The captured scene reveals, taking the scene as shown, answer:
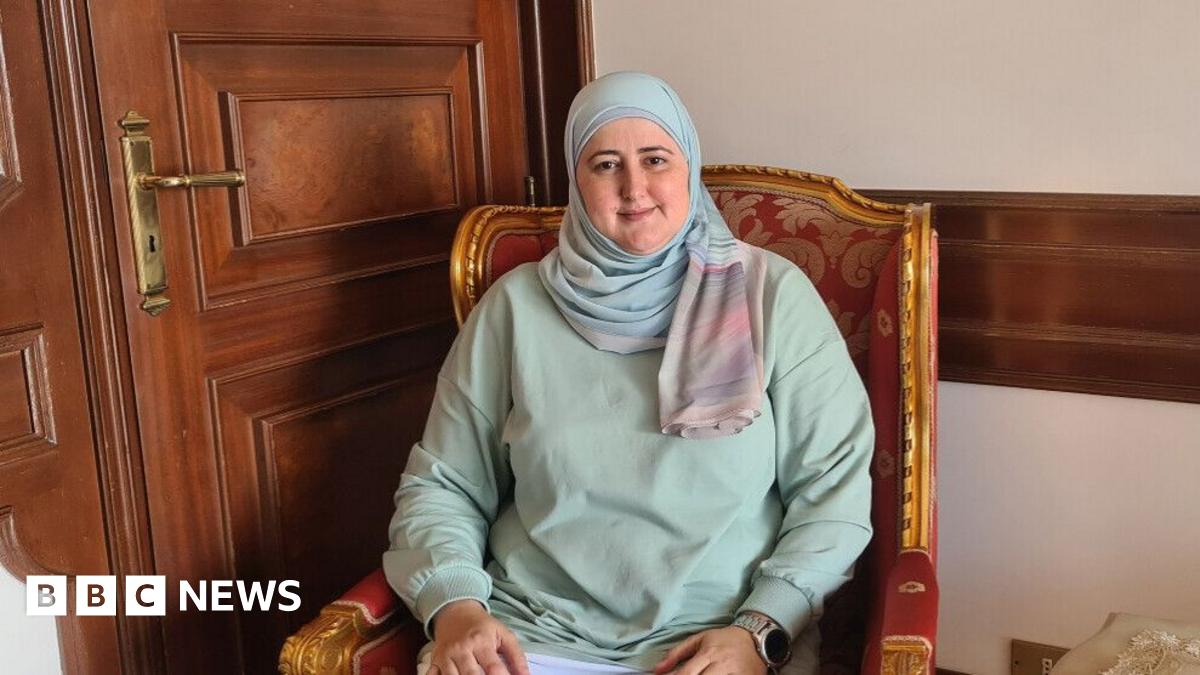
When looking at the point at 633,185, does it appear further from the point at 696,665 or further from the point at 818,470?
the point at 696,665

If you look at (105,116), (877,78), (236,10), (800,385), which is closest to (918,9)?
(877,78)

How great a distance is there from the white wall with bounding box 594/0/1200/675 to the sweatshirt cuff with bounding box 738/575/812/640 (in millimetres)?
662

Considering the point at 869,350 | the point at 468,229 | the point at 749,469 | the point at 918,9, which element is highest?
the point at 918,9

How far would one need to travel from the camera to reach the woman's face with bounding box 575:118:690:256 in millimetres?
1599

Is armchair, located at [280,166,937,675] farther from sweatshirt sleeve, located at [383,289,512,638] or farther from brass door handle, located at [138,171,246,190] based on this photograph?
brass door handle, located at [138,171,246,190]

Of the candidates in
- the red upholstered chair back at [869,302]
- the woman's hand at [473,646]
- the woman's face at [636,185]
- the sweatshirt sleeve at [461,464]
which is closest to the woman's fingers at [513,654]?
the woman's hand at [473,646]

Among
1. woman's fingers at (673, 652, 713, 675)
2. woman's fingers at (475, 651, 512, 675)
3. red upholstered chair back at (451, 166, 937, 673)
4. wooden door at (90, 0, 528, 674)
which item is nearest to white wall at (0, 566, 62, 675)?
wooden door at (90, 0, 528, 674)

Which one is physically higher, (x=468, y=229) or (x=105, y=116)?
(x=105, y=116)

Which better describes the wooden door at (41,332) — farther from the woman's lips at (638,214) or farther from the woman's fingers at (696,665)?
the woman's fingers at (696,665)

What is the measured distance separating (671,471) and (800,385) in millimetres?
201

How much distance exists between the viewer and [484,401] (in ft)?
5.49

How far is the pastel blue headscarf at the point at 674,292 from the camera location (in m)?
1.52

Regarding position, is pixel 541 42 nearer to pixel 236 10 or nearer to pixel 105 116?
pixel 236 10

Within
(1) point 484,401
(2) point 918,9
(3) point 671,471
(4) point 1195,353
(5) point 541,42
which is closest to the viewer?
(3) point 671,471
